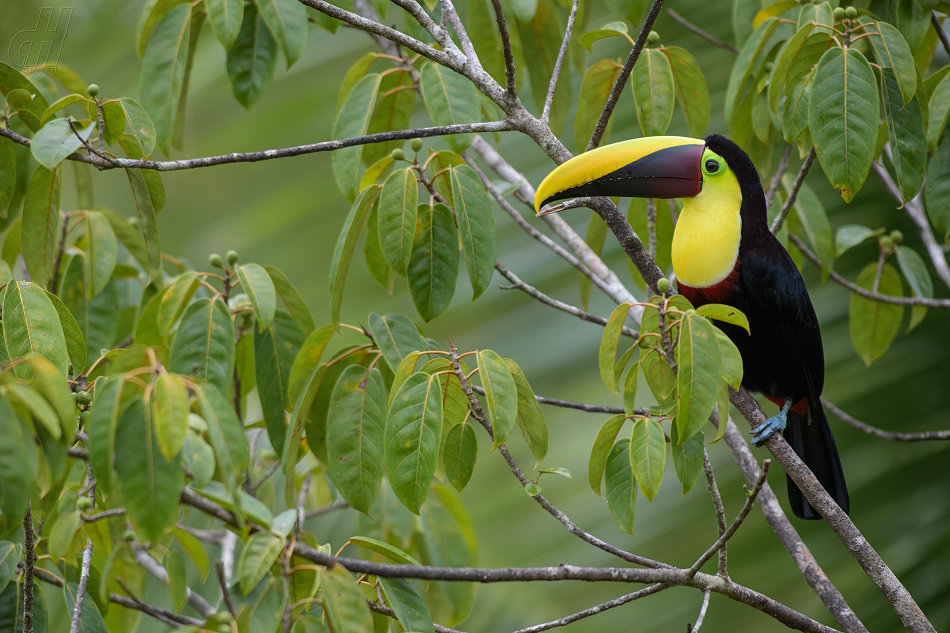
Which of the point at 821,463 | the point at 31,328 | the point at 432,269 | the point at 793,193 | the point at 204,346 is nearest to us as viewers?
the point at 31,328

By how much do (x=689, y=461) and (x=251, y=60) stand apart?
1493 mm

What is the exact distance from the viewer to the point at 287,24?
1.82 metres

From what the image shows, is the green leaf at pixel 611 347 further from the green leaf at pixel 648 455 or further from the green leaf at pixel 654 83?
Result: the green leaf at pixel 654 83

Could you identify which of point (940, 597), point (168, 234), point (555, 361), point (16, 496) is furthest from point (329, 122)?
point (940, 597)

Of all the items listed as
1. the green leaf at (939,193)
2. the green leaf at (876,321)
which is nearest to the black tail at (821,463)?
the green leaf at (876,321)

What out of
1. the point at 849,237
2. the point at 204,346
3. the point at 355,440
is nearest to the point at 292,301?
the point at 204,346

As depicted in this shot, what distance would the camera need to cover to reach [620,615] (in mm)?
2596

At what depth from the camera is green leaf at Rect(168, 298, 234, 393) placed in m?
1.52

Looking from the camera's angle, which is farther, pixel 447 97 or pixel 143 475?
pixel 447 97

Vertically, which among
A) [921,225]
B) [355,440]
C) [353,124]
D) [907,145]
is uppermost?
[907,145]

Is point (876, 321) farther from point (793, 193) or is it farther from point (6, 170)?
point (6, 170)

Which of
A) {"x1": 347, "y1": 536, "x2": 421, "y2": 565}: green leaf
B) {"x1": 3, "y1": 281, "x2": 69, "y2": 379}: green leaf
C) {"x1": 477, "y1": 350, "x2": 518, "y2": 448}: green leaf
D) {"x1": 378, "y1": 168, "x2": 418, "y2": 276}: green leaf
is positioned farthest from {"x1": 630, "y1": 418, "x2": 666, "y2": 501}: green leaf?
{"x1": 3, "y1": 281, "x2": 69, "y2": 379}: green leaf

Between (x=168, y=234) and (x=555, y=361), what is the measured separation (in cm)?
191

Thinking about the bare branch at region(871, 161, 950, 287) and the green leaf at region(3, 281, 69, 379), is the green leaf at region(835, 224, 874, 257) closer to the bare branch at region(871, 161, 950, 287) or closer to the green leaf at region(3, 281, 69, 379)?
the bare branch at region(871, 161, 950, 287)
